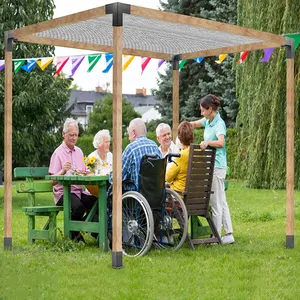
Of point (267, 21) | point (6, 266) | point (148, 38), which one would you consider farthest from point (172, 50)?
point (267, 21)

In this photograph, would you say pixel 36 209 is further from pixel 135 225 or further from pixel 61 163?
pixel 135 225

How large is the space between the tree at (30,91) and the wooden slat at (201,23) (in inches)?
334

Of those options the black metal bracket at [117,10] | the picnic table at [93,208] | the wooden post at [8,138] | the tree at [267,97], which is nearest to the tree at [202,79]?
the tree at [267,97]

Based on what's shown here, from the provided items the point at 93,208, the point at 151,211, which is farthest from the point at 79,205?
the point at 151,211

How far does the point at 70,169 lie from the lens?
334 inches

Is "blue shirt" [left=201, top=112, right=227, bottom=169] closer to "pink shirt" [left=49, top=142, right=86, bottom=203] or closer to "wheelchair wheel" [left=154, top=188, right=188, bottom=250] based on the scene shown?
"wheelchair wheel" [left=154, top=188, right=188, bottom=250]

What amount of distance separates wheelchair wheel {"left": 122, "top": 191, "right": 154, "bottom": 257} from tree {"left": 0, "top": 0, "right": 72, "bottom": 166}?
838 cm

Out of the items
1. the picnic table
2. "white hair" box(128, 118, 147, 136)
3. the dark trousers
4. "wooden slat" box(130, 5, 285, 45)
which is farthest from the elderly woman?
"wooden slat" box(130, 5, 285, 45)

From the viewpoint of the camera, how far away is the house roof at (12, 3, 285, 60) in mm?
6871

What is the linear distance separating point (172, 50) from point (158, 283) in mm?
4189

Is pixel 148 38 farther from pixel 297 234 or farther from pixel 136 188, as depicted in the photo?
pixel 297 234

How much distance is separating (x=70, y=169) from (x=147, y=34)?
1.67m

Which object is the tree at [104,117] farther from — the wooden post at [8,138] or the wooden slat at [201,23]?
the wooden slat at [201,23]

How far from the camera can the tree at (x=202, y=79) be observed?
27531 millimetres
